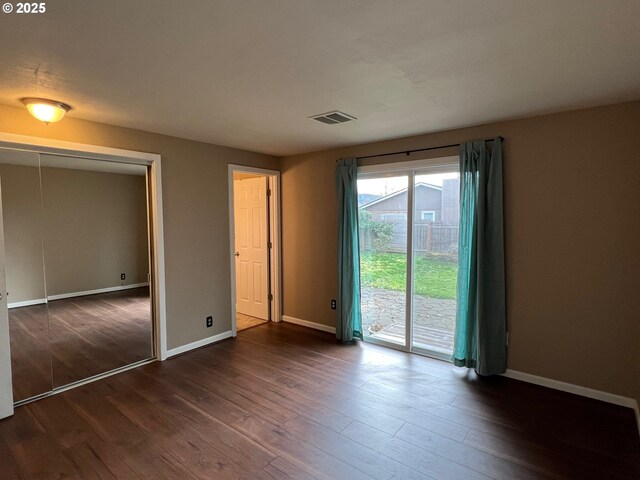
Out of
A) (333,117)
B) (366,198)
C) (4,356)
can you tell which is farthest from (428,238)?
(4,356)

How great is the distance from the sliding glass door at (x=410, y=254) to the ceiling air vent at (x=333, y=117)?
40.0 inches

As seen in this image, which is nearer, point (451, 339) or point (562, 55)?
point (562, 55)

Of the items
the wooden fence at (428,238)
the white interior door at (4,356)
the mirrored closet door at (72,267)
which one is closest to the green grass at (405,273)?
the wooden fence at (428,238)

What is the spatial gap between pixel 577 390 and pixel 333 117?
320 centimetres

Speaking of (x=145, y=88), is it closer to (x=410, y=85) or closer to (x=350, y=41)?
(x=350, y=41)

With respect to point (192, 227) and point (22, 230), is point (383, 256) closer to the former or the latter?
point (192, 227)

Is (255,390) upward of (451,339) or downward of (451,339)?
downward

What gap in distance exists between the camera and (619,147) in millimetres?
2568

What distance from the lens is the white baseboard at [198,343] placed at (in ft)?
12.0

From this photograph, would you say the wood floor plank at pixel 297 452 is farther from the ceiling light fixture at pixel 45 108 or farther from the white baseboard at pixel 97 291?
the ceiling light fixture at pixel 45 108

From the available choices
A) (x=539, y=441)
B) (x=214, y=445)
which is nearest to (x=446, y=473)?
(x=539, y=441)

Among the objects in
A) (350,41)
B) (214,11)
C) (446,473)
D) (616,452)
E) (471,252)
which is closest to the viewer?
(214,11)

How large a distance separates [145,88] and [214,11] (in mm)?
1127

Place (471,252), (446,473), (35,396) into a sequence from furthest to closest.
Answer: (471,252) → (35,396) → (446,473)
